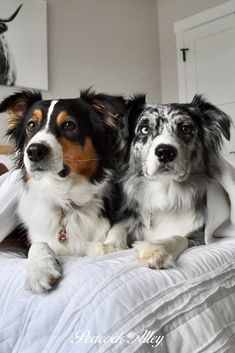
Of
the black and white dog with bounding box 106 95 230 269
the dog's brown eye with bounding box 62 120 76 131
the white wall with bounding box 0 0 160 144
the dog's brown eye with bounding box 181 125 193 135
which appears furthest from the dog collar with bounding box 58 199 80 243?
the white wall with bounding box 0 0 160 144

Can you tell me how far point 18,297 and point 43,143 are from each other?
0.55 metres

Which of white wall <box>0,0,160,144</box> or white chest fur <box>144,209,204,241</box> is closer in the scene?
white chest fur <box>144,209,204,241</box>

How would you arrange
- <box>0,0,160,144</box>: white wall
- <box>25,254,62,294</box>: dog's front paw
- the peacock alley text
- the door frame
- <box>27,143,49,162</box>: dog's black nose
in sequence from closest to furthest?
the peacock alley text
<box>25,254,62,294</box>: dog's front paw
<box>27,143,49,162</box>: dog's black nose
<box>0,0,160,144</box>: white wall
the door frame

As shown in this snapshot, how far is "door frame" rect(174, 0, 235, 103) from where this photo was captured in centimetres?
424

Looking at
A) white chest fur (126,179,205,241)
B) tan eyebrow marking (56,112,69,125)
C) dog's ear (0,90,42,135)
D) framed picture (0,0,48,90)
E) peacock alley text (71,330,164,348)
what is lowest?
peacock alley text (71,330,164,348)

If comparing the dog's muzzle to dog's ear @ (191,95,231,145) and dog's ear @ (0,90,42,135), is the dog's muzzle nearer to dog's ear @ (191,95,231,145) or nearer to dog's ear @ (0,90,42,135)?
dog's ear @ (0,90,42,135)

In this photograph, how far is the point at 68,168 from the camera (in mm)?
1452

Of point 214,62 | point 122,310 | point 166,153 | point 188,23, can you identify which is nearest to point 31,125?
point 166,153

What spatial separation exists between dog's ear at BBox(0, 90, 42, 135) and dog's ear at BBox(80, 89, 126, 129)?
21 cm

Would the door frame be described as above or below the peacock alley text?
above

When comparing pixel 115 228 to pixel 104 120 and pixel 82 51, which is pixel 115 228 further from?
pixel 82 51

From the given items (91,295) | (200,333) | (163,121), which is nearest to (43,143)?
(163,121)

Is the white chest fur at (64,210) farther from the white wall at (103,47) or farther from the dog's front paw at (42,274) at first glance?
the white wall at (103,47)

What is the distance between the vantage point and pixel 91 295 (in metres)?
0.84
